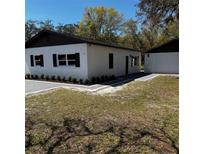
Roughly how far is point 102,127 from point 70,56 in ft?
33.0

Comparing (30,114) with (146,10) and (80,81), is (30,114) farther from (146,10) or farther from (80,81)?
(146,10)

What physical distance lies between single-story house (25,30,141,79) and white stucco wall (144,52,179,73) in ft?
18.4

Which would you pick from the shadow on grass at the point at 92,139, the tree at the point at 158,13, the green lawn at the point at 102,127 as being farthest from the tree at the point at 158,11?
the shadow on grass at the point at 92,139

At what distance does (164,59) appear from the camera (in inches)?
846

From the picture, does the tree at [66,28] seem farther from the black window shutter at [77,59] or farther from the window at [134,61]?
the black window shutter at [77,59]

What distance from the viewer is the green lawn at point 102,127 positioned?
3.52m

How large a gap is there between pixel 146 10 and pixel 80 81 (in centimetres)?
827

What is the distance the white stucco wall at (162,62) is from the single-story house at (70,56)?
220 inches

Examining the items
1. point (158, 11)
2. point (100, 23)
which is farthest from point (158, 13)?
point (100, 23)

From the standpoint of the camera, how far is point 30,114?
5.58 metres

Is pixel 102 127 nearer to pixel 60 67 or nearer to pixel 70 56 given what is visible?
pixel 70 56

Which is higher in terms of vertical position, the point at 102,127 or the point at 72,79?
the point at 72,79

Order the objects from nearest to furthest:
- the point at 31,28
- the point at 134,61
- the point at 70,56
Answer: the point at 70,56, the point at 134,61, the point at 31,28
